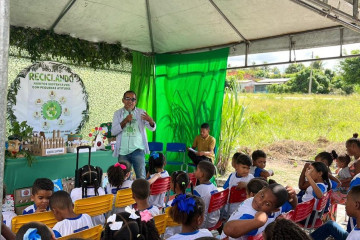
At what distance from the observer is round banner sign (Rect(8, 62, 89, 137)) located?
550 cm

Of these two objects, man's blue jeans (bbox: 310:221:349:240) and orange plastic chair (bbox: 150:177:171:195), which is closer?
man's blue jeans (bbox: 310:221:349:240)

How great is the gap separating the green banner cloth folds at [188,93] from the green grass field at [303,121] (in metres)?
4.53

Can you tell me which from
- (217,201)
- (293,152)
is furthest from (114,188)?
(293,152)

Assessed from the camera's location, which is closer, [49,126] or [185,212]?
[185,212]

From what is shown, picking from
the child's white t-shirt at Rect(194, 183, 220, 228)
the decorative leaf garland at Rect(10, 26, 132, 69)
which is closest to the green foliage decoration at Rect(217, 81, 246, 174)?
the decorative leaf garland at Rect(10, 26, 132, 69)

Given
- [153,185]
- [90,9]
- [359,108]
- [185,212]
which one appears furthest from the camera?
[359,108]

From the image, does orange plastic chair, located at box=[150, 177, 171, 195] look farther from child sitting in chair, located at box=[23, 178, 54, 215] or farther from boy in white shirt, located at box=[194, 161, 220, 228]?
child sitting in chair, located at box=[23, 178, 54, 215]

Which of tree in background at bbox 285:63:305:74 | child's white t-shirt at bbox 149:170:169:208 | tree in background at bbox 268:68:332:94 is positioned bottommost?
child's white t-shirt at bbox 149:170:169:208

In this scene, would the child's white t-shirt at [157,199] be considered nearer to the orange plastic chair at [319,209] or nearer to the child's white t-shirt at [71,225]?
the child's white t-shirt at [71,225]

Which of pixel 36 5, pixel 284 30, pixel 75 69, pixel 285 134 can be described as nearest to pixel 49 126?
pixel 75 69

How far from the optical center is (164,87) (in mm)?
7297

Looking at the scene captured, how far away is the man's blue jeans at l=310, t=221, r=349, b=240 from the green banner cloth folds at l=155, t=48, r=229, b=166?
3661 millimetres

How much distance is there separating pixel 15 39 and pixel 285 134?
9.52 metres

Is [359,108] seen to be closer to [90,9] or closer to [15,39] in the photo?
[90,9]
